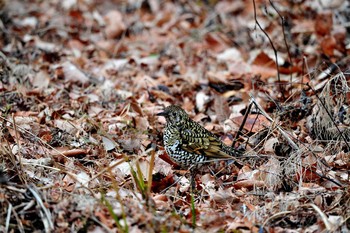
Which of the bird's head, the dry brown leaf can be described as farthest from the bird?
the dry brown leaf

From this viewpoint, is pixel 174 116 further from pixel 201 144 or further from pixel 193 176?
pixel 193 176

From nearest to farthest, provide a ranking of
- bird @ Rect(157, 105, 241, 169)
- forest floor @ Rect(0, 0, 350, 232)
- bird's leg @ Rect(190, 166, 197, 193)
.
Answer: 1. forest floor @ Rect(0, 0, 350, 232)
2. bird's leg @ Rect(190, 166, 197, 193)
3. bird @ Rect(157, 105, 241, 169)

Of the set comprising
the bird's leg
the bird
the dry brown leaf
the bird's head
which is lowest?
the dry brown leaf

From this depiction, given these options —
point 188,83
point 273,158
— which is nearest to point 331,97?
point 273,158

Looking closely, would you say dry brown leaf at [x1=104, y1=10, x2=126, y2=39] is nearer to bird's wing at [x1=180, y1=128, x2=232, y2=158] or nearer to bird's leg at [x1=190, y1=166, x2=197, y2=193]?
bird's wing at [x1=180, y1=128, x2=232, y2=158]

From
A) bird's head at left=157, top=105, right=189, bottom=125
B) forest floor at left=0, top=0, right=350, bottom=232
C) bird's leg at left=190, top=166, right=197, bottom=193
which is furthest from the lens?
bird's head at left=157, top=105, right=189, bottom=125

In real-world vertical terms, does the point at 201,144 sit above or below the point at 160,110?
above

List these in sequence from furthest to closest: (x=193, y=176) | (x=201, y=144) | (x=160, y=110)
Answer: (x=160, y=110), (x=201, y=144), (x=193, y=176)

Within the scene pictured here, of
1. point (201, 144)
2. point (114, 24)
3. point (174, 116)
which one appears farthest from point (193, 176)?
point (114, 24)
